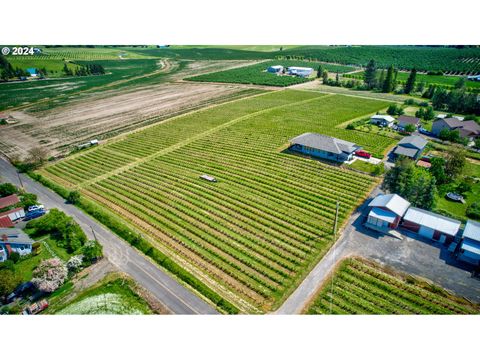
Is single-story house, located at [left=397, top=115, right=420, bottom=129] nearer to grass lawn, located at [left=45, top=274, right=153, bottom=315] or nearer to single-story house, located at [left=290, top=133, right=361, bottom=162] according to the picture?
single-story house, located at [left=290, top=133, right=361, bottom=162]

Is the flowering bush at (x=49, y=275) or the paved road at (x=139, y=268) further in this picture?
the flowering bush at (x=49, y=275)

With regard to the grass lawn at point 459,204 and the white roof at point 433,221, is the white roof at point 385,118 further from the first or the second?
the white roof at point 433,221

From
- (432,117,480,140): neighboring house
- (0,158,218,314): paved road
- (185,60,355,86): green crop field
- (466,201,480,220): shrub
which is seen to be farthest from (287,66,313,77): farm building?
(0,158,218,314): paved road

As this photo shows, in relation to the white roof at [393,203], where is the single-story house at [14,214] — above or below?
below

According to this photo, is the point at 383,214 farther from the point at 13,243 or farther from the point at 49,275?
the point at 13,243

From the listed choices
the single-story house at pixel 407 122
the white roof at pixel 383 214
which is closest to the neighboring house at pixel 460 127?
the single-story house at pixel 407 122
